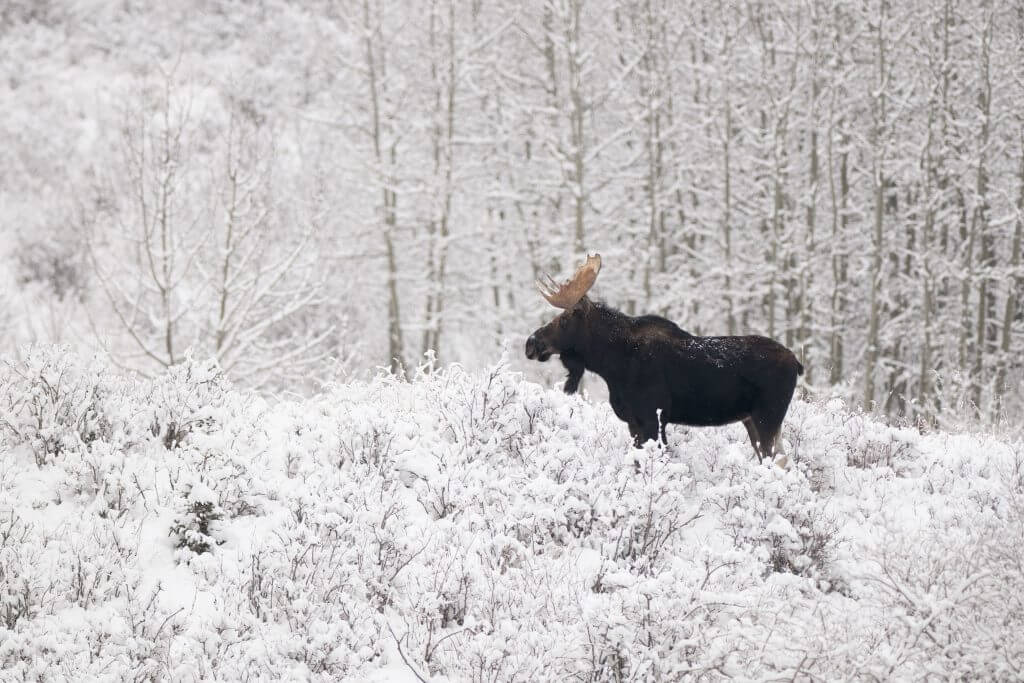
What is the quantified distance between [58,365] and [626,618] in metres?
4.26

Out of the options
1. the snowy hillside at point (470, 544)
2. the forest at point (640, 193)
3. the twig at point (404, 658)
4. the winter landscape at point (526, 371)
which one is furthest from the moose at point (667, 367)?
the forest at point (640, 193)

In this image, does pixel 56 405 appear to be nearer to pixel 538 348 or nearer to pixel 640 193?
pixel 538 348

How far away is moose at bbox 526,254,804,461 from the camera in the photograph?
17.8ft

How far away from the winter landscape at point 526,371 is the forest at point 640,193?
131mm

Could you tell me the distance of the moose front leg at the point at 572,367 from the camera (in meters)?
5.93

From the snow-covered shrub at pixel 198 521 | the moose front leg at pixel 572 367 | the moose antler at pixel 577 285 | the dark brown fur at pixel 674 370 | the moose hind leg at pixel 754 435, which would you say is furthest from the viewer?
the moose front leg at pixel 572 367

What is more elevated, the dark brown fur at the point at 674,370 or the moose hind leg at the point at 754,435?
the dark brown fur at the point at 674,370

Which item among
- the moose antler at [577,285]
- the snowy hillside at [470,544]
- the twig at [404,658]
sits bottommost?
the twig at [404,658]

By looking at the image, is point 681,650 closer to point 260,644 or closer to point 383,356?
point 260,644

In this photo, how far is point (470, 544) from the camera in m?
4.75

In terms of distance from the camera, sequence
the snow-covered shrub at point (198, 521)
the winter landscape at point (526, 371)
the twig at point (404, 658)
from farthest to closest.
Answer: the snow-covered shrub at point (198, 521)
the winter landscape at point (526, 371)
the twig at point (404, 658)

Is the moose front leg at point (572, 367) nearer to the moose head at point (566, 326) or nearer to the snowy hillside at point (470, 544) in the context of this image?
the moose head at point (566, 326)

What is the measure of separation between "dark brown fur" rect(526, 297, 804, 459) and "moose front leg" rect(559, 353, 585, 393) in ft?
0.14

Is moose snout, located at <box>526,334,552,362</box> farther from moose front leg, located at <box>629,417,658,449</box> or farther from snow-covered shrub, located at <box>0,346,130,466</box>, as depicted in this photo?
snow-covered shrub, located at <box>0,346,130,466</box>
